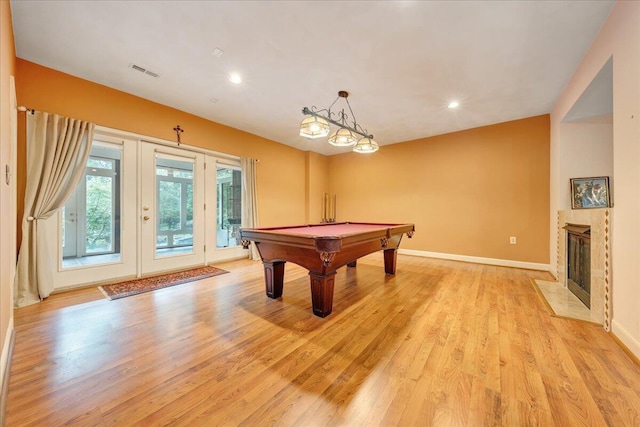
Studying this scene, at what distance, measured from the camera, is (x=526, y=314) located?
2.31 meters

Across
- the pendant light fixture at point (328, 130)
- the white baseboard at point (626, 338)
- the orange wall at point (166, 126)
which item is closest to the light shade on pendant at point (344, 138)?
the pendant light fixture at point (328, 130)

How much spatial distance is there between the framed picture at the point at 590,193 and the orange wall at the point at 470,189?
0.81 meters

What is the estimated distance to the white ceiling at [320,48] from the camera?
6.26ft

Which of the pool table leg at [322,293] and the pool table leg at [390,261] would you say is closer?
the pool table leg at [322,293]

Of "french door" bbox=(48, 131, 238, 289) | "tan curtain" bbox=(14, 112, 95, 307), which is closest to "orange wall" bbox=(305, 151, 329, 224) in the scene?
"french door" bbox=(48, 131, 238, 289)

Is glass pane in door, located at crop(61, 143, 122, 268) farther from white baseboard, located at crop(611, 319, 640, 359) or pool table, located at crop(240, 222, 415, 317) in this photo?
white baseboard, located at crop(611, 319, 640, 359)

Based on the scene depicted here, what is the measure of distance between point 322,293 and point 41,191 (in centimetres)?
313

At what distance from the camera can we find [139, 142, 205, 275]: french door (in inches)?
139

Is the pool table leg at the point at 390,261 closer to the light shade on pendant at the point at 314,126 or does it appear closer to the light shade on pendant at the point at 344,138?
the light shade on pendant at the point at 344,138

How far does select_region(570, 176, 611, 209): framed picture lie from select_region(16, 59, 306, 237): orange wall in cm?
472

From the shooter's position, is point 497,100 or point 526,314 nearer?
point 526,314

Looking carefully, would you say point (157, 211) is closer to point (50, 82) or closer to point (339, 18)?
point (50, 82)

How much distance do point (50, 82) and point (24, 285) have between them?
7.20ft

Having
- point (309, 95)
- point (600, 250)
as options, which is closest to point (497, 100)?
point (600, 250)
